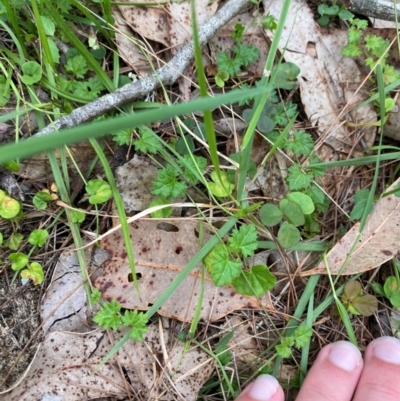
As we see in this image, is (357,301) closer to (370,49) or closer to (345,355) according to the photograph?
(345,355)

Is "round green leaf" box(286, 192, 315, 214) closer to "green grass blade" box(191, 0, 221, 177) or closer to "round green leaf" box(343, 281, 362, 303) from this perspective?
"round green leaf" box(343, 281, 362, 303)

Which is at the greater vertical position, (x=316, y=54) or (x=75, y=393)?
(x=316, y=54)

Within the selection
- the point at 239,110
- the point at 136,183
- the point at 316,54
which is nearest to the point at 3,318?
the point at 136,183

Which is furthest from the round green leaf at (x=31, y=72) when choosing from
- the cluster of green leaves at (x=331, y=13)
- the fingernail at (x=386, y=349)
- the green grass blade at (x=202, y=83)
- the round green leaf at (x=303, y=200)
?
the fingernail at (x=386, y=349)

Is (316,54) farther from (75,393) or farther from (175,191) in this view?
(75,393)

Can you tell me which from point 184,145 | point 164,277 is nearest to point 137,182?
point 184,145

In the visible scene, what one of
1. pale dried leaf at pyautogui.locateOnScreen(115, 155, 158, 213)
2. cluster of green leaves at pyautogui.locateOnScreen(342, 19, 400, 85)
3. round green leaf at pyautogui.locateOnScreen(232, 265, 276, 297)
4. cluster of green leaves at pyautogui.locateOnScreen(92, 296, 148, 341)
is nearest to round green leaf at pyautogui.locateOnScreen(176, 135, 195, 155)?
pale dried leaf at pyautogui.locateOnScreen(115, 155, 158, 213)
